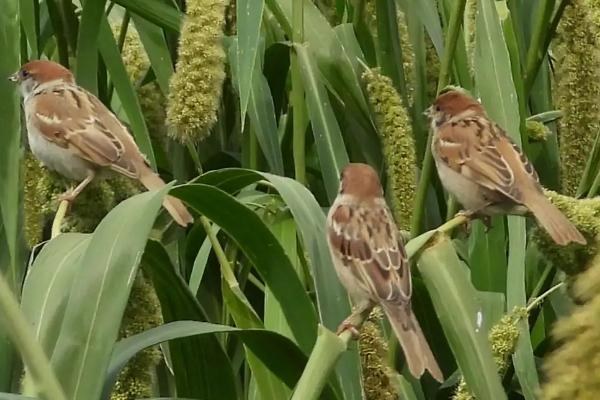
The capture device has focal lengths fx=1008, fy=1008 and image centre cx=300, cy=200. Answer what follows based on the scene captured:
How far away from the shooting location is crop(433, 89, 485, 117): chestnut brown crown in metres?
1.60

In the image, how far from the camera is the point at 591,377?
37 cm

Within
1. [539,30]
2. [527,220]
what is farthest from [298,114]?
[527,220]

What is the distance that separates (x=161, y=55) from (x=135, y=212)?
86 centimetres

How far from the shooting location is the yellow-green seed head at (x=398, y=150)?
1406 millimetres

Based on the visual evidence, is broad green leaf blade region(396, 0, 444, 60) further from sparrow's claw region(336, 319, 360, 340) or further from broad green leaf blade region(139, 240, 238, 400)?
sparrow's claw region(336, 319, 360, 340)

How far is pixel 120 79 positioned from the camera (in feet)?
5.50

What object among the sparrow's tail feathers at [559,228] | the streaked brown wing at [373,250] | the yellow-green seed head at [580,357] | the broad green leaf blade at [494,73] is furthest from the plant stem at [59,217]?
the yellow-green seed head at [580,357]

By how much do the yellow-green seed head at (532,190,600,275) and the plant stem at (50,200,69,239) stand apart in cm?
59

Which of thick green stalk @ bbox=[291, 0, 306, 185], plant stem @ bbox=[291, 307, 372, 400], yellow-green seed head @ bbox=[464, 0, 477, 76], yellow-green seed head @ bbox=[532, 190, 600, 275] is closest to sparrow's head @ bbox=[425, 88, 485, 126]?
yellow-green seed head @ bbox=[464, 0, 477, 76]

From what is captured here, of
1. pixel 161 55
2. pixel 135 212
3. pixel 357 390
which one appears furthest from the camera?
pixel 161 55

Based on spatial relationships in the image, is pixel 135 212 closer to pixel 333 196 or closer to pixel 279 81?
pixel 333 196

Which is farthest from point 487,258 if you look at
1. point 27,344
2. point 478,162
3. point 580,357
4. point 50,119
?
point 580,357

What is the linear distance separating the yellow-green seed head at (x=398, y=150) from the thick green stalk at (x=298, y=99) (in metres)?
0.12

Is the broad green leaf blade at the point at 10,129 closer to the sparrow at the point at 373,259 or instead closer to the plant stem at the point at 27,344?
the sparrow at the point at 373,259
